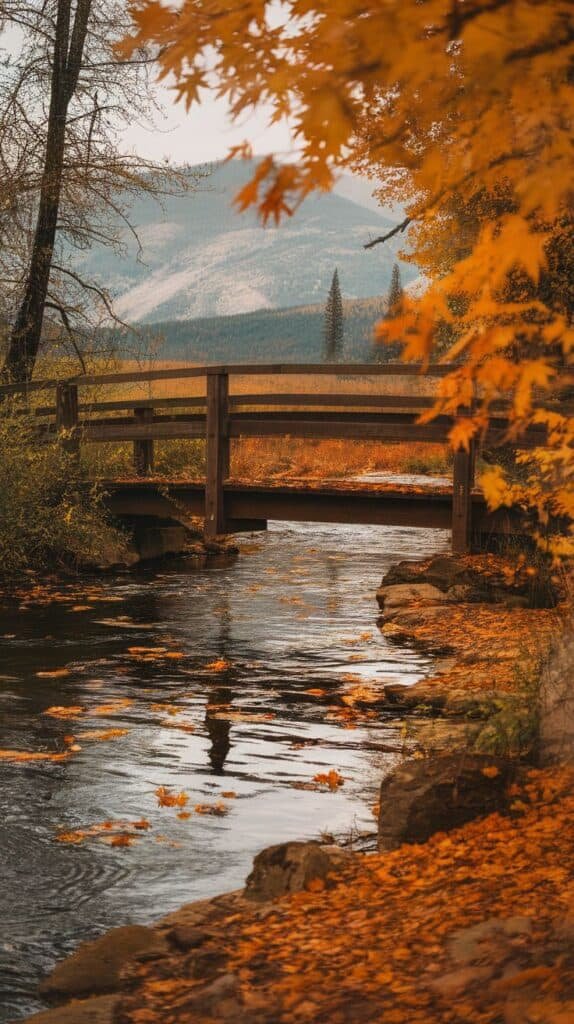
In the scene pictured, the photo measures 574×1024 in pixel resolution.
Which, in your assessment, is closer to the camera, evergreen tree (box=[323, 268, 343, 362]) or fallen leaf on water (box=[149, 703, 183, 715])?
fallen leaf on water (box=[149, 703, 183, 715])

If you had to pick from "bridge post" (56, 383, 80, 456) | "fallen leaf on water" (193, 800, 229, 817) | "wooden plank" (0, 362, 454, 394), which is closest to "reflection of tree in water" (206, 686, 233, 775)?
"fallen leaf on water" (193, 800, 229, 817)

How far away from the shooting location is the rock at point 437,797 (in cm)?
520

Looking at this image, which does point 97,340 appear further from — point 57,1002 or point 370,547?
point 57,1002

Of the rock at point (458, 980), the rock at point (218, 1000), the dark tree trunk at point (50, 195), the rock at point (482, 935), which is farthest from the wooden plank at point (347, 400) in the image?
the rock at point (458, 980)

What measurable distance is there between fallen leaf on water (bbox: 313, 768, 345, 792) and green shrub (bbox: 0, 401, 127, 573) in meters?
7.46

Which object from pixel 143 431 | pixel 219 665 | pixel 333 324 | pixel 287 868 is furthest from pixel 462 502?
pixel 333 324

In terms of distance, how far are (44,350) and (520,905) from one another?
1442 centimetres

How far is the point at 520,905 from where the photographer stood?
4289mm

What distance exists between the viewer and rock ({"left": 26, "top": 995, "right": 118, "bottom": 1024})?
3.88 m

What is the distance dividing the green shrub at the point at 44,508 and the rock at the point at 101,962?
8.99 m

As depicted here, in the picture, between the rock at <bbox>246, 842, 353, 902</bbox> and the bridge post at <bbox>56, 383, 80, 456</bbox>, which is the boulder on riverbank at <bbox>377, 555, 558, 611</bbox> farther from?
the rock at <bbox>246, 842, 353, 902</bbox>

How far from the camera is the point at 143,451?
16.4 m

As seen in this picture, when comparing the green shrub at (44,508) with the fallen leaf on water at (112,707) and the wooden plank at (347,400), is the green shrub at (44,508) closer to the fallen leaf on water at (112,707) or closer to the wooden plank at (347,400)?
the wooden plank at (347,400)

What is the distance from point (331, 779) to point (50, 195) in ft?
37.0
